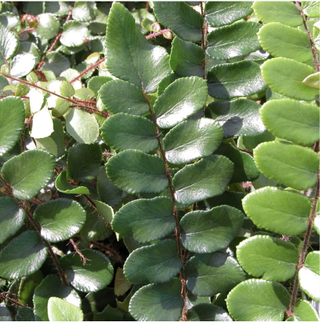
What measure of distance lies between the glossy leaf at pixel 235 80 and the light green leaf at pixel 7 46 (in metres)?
0.45

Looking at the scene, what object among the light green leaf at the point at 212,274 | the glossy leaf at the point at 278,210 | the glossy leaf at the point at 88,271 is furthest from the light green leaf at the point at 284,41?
the glossy leaf at the point at 88,271

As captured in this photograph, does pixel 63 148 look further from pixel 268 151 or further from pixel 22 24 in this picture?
pixel 22 24

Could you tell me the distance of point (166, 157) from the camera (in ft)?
1.96

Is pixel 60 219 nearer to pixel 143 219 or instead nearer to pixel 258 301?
pixel 143 219

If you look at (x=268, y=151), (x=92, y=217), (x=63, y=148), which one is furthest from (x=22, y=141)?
(x=268, y=151)

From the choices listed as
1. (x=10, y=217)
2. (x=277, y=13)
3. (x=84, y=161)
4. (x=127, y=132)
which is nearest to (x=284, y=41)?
(x=277, y=13)

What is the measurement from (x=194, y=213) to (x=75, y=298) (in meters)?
0.24

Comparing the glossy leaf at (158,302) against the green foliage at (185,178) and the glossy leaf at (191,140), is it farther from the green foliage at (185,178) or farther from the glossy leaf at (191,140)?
the glossy leaf at (191,140)

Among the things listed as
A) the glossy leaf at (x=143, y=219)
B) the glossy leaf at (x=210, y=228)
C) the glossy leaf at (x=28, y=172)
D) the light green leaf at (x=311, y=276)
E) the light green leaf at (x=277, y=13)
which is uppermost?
the light green leaf at (x=277, y=13)

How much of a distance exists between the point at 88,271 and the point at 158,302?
13 centimetres

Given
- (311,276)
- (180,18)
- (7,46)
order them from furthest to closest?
(7,46) < (180,18) < (311,276)

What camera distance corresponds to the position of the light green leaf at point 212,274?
23.1 inches

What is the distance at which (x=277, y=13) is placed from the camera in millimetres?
627

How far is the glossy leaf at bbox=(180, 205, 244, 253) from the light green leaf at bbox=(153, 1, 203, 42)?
11.3 inches
